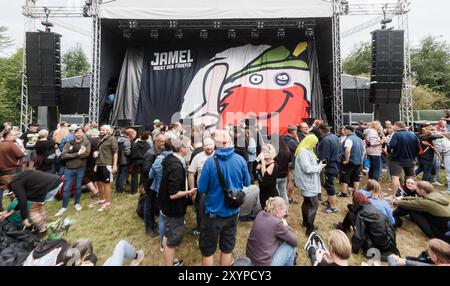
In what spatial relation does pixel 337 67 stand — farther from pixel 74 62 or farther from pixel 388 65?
pixel 74 62

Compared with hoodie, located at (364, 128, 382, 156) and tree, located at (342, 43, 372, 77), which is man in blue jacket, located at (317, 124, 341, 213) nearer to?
hoodie, located at (364, 128, 382, 156)

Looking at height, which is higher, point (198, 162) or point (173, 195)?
point (198, 162)

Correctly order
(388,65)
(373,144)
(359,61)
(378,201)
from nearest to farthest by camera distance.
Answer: (378,201) → (373,144) → (388,65) → (359,61)

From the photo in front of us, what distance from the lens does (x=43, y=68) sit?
25.9 ft

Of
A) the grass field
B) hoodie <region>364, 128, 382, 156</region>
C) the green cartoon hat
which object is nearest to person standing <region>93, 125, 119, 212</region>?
the grass field

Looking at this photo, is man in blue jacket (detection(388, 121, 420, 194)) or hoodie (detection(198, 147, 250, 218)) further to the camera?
man in blue jacket (detection(388, 121, 420, 194))

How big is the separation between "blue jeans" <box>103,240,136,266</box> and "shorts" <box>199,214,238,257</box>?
34.8 inches

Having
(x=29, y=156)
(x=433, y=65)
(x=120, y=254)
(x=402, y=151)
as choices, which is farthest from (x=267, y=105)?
(x=433, y=65)

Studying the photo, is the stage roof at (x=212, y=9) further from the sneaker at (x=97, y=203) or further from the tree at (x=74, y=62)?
the tree at (x=74, y=62)

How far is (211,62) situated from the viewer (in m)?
10.4

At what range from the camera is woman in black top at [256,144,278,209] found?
3137 millimetres

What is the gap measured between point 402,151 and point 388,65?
478 cm

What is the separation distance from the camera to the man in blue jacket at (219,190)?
2.15m
